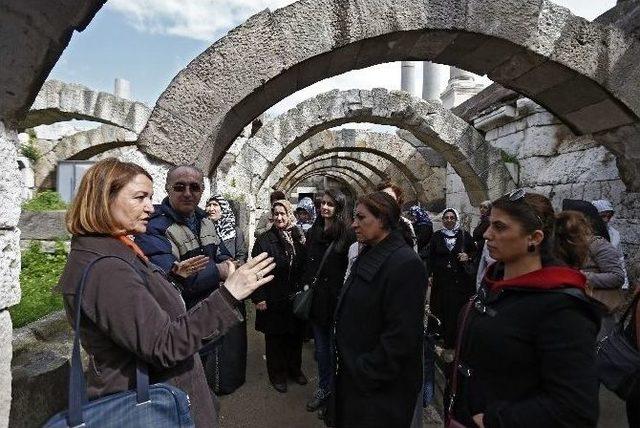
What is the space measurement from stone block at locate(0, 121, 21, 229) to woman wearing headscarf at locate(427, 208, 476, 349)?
4.22m

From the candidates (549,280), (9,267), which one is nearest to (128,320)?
(9,267)

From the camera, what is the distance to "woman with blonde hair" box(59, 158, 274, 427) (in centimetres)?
123

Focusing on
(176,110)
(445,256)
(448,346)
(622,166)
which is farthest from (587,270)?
(176,110)

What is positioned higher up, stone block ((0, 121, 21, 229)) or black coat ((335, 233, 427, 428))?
stone block ((0, 121, 21, 229))

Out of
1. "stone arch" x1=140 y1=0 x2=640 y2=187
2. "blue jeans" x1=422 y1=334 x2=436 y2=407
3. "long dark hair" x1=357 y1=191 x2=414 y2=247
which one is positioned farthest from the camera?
"stone arch" x1=140 y1=0 x2=640 y2=187

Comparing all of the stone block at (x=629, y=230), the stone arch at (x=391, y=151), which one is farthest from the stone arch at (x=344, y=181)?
the stone block at (x=629, y=230)

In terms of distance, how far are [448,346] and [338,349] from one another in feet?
10.5

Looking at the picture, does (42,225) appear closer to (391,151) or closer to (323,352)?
(323,352)

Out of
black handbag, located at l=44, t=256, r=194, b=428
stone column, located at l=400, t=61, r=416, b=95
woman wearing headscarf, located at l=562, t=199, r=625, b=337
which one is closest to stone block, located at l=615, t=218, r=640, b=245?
woman wearing headscarf, located at l=562, t=199, r=625, b=337

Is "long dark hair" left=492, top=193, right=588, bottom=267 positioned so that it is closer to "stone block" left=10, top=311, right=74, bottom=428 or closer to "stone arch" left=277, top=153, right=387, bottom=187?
"stone block" left=10, top=311, right=74, bottom=428

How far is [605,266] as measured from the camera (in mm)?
3098

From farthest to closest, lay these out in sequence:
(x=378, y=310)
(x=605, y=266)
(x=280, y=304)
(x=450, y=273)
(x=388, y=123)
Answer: (x=388, y=123) < (x=450, y=273) < (x=280, y=304) < (x=605, y=266) < (x=378, y=310)

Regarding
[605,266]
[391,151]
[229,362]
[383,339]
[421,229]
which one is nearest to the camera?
[383,339]

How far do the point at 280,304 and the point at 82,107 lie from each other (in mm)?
7885
